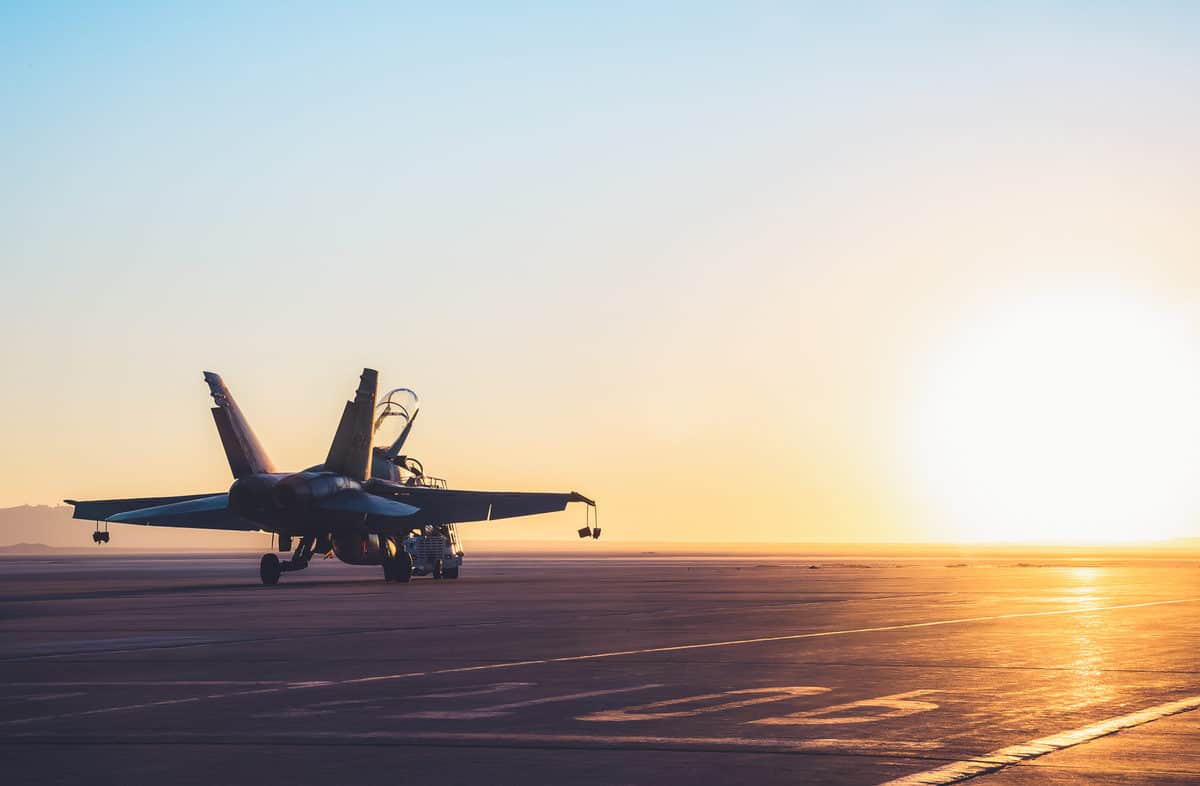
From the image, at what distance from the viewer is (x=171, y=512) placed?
5547 cm

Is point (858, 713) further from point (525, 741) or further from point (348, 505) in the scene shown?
point (348, 505)

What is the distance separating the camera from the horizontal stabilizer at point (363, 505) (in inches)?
2031

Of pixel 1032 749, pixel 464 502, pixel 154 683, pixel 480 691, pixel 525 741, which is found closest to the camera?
pixel 1032 749

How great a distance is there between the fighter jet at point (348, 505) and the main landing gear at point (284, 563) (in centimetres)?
4

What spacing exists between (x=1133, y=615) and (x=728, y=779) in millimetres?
22719

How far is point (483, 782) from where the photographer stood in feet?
34.1

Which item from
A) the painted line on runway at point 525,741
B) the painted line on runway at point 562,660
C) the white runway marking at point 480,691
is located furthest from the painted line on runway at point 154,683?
the painted line on runway at point 525,741

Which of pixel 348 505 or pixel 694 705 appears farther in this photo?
pixel 348 505

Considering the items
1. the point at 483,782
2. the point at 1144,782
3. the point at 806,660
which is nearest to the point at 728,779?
the point at 483,782

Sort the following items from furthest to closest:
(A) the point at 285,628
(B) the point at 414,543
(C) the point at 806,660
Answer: (B) the point at 414,543 → (A) the point at 285,628 → (C) the point at 806,660

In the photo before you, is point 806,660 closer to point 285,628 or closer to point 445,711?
point 445,711

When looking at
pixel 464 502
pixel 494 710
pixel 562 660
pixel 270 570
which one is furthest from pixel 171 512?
pixel 494 710

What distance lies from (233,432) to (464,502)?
10192 millimetres

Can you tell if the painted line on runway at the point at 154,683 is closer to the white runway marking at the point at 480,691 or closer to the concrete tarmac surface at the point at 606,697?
the concrete tarmac surface at the point at 606,697
